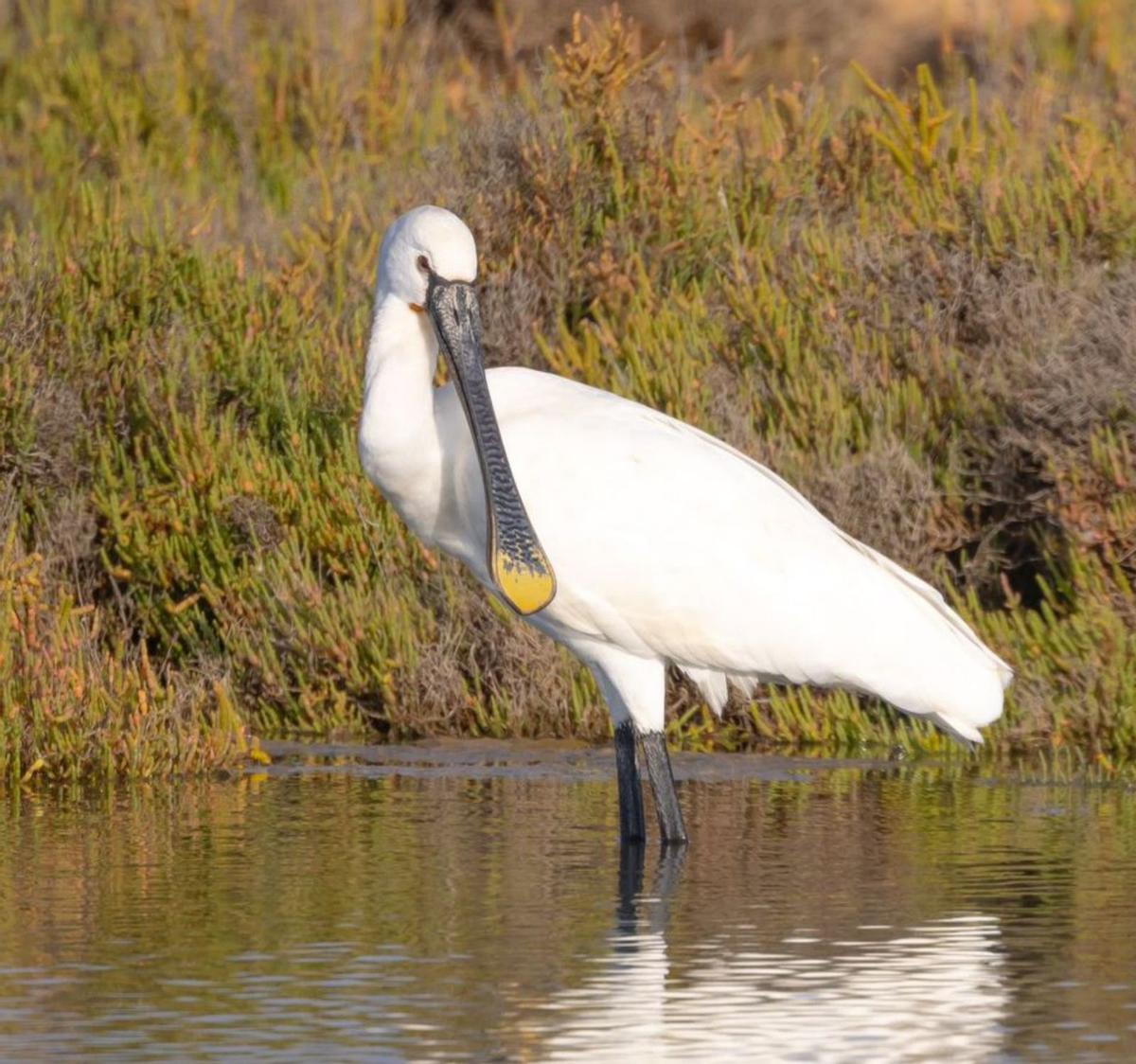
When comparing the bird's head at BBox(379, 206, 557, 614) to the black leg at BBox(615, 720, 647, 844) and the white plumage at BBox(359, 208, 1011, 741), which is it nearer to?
the white plumage at BBox(359, 208, 1011, 741)

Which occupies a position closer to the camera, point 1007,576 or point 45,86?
point 1007,576

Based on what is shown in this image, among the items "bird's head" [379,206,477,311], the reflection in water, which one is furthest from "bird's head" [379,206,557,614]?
the reflection in water

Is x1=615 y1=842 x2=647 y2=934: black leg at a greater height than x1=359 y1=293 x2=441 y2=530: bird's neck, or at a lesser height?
lesser

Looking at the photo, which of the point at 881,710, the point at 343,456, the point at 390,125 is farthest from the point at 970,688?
the point at 390,125

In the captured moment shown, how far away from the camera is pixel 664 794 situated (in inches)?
301

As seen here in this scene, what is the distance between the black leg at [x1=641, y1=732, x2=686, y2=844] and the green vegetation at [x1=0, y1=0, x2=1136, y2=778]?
75cm

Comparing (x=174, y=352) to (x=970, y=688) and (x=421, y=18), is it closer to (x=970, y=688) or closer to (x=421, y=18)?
(x=970, y=688)

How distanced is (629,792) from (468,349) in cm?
133

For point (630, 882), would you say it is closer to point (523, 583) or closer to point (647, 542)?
point (523, 583)

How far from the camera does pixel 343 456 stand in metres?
10.9

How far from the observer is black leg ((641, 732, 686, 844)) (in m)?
7.61

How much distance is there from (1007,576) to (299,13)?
8.66m

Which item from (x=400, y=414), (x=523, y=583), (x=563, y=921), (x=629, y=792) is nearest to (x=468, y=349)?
(x=400, y=414)

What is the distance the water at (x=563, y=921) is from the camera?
514 cm
